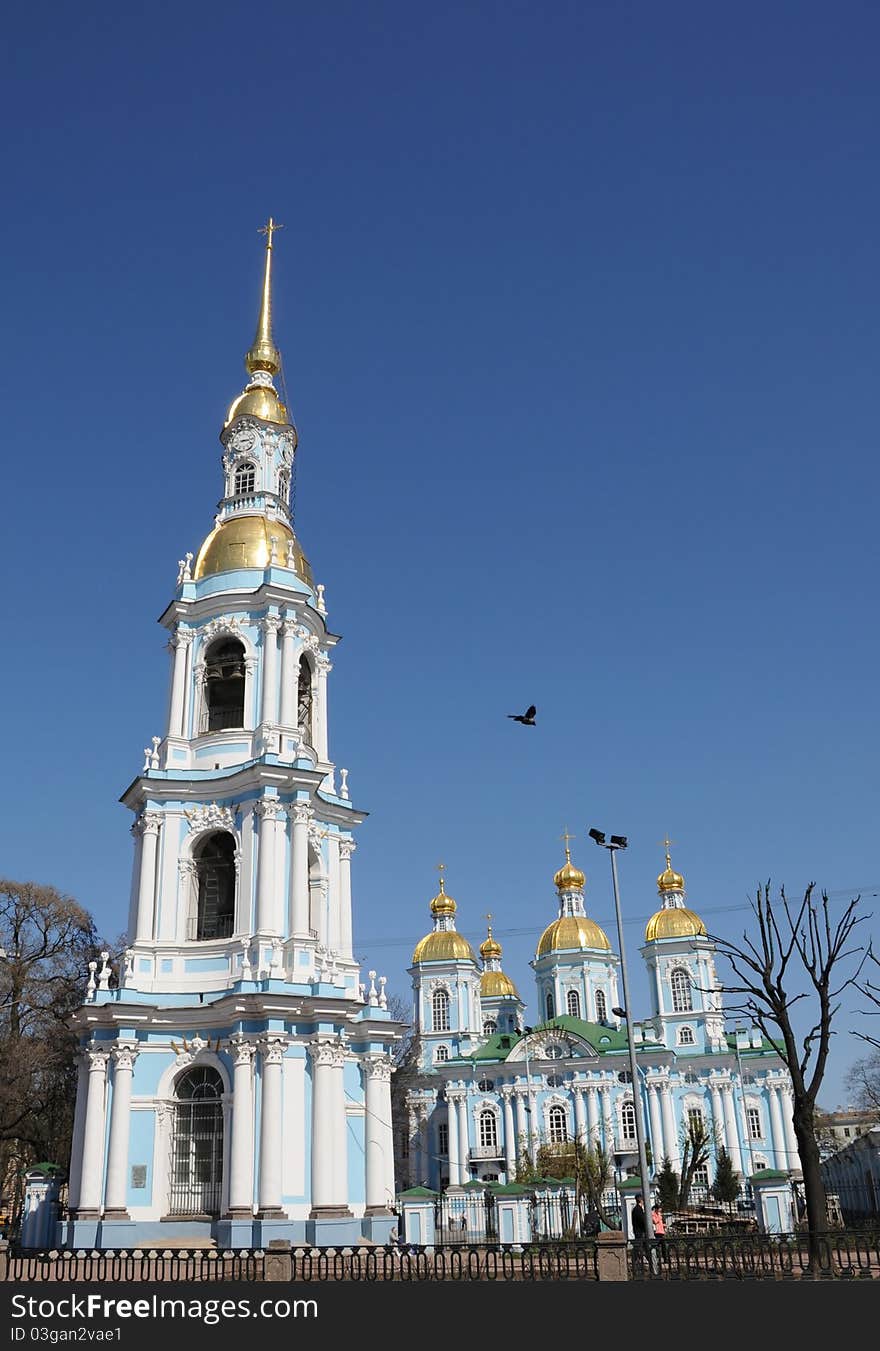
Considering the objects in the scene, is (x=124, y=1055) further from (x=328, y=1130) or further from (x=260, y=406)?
(x=260, y=406)

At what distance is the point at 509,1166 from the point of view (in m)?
60.7

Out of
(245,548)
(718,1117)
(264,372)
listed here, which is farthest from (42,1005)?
(718,1117)

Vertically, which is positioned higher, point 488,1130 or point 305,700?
point 305,700

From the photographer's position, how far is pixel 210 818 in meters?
29.8

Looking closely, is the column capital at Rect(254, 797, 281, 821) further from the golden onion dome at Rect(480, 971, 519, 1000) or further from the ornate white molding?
the golden onion dome at Rect(480, 971, 519, 1000)

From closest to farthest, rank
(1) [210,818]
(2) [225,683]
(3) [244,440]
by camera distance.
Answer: (1) [210,818] → (2) [225,683] → (3) [244,440]

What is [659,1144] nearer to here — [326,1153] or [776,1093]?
[776,1093]

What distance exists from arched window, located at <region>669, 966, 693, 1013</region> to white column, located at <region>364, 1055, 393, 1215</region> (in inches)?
1569

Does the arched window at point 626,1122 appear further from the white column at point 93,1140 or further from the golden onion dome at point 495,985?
the white column at point 93,1140

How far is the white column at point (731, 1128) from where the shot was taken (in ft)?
195

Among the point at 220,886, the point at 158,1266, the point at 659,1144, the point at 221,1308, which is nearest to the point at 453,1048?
the point at 659,1144

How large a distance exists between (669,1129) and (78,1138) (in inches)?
1642

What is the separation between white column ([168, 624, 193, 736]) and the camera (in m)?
31.4

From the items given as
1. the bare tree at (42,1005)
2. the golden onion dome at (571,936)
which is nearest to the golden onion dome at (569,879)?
the golden onion dome at (571,936)
